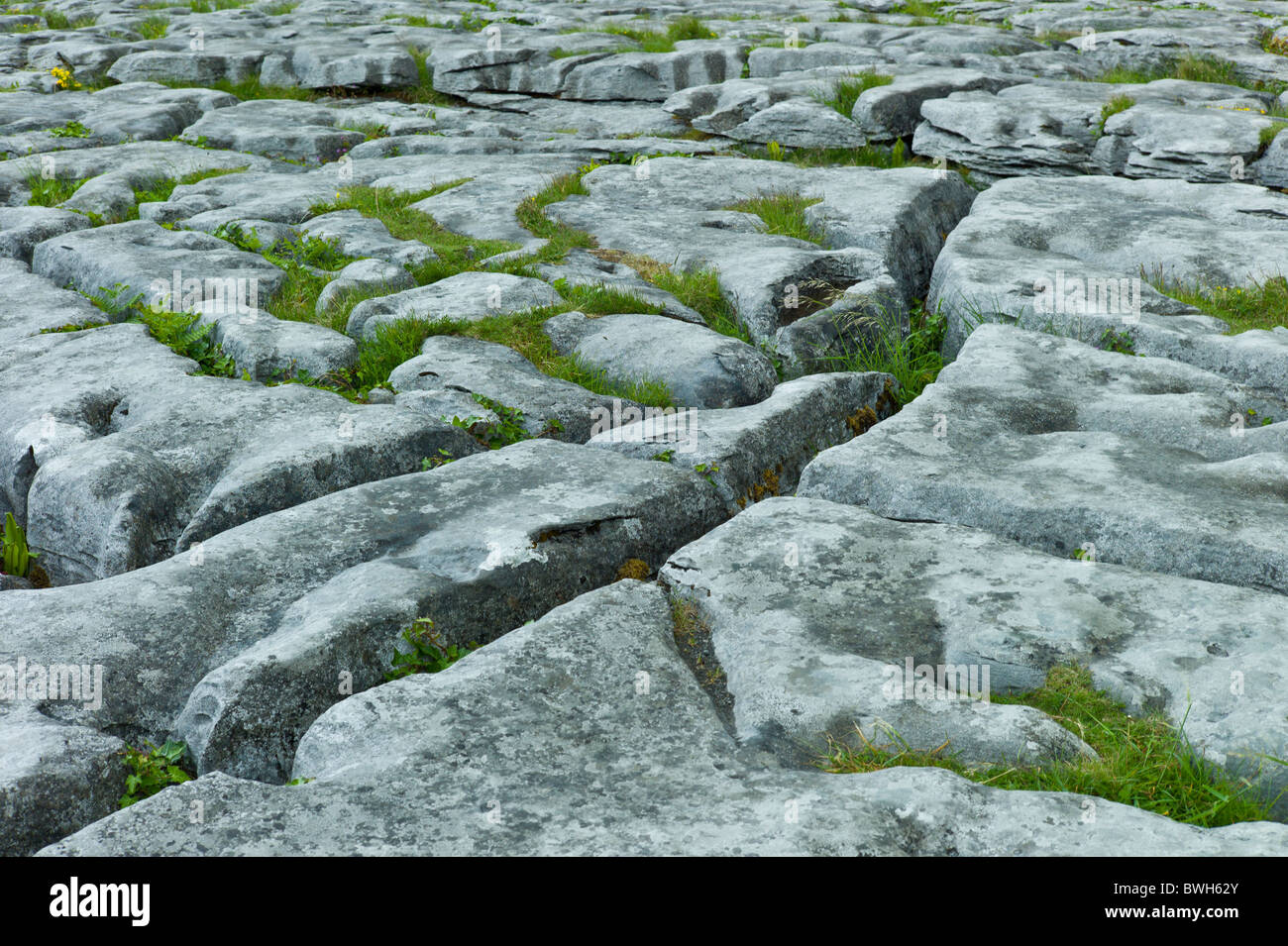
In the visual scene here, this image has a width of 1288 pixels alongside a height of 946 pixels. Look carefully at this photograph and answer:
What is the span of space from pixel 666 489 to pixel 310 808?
3246 millimetres

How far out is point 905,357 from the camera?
360 inches

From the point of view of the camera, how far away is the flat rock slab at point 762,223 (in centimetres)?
1000

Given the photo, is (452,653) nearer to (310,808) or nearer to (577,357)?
(310,808)

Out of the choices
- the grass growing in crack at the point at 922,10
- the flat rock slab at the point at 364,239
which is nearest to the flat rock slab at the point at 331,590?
the flat rock slab at the point at 364,239

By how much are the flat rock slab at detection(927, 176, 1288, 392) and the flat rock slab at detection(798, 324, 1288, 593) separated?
2.04 ft

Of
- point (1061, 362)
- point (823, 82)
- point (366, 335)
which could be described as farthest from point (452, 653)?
point (823, 82)

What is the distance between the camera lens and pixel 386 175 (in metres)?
14.0

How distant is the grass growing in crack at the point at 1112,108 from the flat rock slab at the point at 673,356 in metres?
7.47

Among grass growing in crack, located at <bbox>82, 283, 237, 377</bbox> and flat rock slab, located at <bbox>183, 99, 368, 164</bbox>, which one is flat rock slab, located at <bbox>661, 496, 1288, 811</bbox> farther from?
flat rock slab, located at <bbox>183, 99, 368, 164</bbox>

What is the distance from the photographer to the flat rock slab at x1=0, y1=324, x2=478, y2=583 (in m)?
6.66

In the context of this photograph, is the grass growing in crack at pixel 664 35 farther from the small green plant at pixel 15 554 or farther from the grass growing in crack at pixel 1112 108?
the small green plant at pixel 15 554

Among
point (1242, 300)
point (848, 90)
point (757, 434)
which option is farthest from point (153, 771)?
point (848, 90)

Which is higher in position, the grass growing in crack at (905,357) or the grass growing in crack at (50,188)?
the grass growing in crack at (50,188)

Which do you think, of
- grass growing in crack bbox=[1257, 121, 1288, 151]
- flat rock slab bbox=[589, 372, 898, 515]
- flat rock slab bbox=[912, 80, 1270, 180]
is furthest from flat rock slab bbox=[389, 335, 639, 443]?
grass growing in crack bbox=[1257, 121, 1288, 151]
